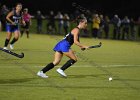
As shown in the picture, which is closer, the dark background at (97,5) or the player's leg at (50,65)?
the player's leg at (50,65)

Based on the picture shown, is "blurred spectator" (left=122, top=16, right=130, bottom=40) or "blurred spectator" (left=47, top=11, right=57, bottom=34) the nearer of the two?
"blurred spectator" (left=122, top=16, right=130, bottom=40)

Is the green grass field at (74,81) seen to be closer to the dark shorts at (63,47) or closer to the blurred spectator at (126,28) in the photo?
the dark shorts at (63,47)

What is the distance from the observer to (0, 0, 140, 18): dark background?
50.2 meters

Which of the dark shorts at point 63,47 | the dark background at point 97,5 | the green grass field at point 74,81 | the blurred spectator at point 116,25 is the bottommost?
the dark background at point 97,5

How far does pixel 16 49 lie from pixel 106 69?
799 cm

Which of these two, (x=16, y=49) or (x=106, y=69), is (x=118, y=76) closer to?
(x=106, y=69)

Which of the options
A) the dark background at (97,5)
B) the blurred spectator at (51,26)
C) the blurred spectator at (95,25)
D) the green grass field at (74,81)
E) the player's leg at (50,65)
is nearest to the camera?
the green grass field at (74,81)

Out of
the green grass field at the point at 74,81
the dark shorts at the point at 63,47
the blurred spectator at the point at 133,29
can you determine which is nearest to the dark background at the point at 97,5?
the blurred spectator at the point at 133,29

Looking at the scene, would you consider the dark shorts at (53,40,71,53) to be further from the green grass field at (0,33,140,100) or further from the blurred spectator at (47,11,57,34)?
the blurred spectator at (47,11,57,34)

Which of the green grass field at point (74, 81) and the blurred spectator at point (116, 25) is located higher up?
the green grass field at point (74, 81)

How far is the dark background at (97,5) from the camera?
50.2 metres

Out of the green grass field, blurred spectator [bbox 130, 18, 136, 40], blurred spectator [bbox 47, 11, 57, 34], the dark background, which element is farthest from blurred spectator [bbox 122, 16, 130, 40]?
the green grass field

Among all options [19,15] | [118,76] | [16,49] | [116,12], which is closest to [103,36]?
[116,12]

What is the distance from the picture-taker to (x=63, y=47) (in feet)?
48.9
